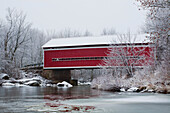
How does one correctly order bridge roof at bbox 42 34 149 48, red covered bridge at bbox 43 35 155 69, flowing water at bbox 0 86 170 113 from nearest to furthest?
flowing water at bbox 0 86 170 113 → red covered bridge at bbox 43 35 155 69 → bridge roof at bbox 42 34 149 48

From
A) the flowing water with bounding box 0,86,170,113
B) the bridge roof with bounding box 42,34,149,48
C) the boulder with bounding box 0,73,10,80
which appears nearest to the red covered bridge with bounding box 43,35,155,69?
the bridge roof with bounding box 42,34,149,48

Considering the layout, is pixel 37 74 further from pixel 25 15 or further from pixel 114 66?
pixel 114 66

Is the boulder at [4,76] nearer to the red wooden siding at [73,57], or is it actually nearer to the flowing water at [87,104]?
the red wooden siding at [73,57]

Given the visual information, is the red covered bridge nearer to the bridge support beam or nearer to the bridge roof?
Result: the bridge roof

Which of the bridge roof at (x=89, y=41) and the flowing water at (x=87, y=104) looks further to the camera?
the bridge roof at (x=89, y=41)

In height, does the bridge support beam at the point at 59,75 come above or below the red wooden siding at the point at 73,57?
below

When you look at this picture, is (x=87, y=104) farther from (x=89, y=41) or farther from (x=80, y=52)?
(x=89, y=41)

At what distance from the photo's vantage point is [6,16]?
32531mm

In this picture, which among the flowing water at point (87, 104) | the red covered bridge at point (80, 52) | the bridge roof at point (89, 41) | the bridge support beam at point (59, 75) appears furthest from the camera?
the bridge support beam at point (59, 75)

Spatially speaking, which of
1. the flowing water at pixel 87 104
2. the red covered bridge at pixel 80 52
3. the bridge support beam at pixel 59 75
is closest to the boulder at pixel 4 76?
the red covered bridge at pixel 80 52

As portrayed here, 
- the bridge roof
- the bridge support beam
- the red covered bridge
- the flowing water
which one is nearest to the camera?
the flowing water

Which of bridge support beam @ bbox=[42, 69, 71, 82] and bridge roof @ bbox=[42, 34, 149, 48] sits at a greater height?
bridge roof @ bbox=[42, 34, 149, 48]

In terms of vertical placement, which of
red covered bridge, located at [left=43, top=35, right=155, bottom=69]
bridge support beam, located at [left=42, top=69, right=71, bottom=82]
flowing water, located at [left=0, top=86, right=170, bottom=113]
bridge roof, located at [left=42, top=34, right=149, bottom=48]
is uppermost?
bridge roof, located at [left=42, top=34, right=149, bottom=48]

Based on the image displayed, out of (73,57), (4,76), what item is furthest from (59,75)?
(4,76)
